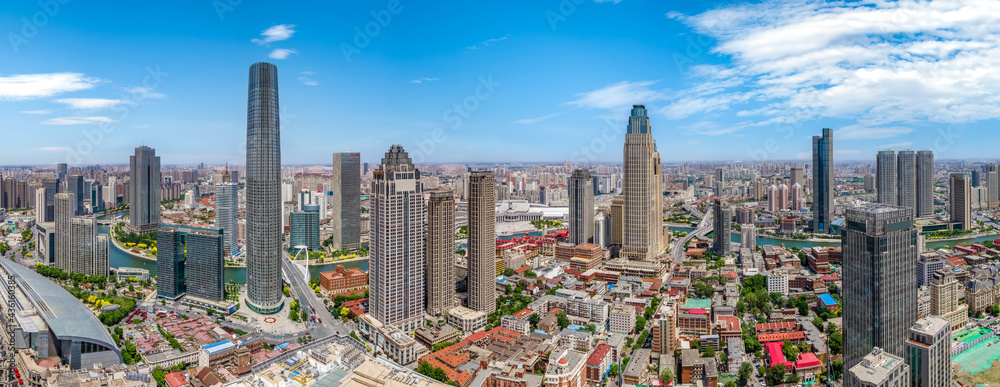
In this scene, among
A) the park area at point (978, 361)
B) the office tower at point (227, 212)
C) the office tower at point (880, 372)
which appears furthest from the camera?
the office tower at point (227, 212)

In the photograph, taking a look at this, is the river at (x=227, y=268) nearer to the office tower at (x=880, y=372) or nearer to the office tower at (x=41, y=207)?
the office tower at (x=41, y=207)

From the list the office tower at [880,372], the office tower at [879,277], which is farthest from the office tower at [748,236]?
the office tower at [880,372]

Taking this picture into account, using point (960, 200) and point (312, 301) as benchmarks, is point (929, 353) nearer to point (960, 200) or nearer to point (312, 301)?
point (312, 301)

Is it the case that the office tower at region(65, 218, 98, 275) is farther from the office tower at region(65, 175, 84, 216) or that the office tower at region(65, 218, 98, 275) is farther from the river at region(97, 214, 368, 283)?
the office tower at region(65, 175, 84, 216)

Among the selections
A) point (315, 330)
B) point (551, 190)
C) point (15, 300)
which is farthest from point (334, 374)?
point (551, 190)

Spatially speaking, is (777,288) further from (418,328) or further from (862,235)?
(418,328)

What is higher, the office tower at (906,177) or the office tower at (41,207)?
the office tower at (906,177)
